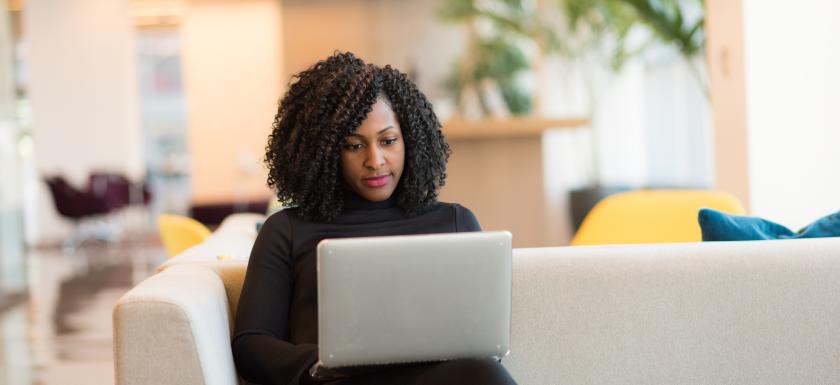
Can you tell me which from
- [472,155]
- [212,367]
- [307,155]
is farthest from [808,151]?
[212,367]

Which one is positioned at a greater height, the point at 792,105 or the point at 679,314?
the point at 792,105

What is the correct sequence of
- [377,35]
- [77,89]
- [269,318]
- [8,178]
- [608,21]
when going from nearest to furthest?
[269,318]
[8,178]
[608,21]
[377,35]
[77,89]

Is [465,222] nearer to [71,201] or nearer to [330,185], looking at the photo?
[330,185]

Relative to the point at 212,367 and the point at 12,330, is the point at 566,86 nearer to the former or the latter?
the point at 12,330

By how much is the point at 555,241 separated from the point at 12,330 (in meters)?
4.36

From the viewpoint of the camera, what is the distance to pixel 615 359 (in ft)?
6.79

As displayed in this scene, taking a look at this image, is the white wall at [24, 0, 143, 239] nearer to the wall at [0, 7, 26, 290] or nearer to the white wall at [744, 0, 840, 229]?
the wall at [0, 7, 26, 290]

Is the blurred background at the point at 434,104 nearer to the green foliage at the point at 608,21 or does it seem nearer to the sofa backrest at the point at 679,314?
the green foliage at the point at 608,21

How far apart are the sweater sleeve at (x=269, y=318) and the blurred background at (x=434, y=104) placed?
2683mm

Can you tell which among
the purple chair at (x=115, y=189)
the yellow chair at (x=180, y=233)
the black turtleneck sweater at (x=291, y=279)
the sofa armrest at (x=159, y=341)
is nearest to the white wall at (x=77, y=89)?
the purple chair at (x=115, y=189)

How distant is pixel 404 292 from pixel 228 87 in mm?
11324

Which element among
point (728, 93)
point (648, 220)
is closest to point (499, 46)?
point (728, 93)

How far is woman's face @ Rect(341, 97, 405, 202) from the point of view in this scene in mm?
2129

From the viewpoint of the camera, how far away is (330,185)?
2.13 meters
